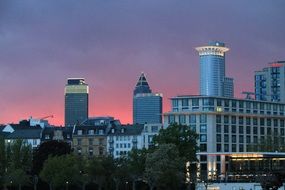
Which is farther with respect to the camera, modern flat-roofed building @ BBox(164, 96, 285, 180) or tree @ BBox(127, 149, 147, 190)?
modern flat-roofed building @ BBox(164, 96, 285, 180)

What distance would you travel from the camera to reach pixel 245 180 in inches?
5084

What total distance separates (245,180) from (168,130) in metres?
15.0

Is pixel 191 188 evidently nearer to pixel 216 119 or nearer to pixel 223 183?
pixel 223 183

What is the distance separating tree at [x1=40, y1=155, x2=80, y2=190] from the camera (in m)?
128

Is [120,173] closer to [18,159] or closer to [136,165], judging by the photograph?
[136,165]

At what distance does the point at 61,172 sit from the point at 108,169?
733 cm

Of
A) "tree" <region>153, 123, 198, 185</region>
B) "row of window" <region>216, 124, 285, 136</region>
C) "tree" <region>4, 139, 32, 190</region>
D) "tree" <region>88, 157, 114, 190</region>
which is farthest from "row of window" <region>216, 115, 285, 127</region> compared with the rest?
"tree" <region>88, 157, 114, 190</region>

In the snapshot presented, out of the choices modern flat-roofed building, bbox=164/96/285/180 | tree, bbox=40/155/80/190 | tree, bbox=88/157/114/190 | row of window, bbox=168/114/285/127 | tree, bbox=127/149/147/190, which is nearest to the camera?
tree, bbox=40/155/80/190

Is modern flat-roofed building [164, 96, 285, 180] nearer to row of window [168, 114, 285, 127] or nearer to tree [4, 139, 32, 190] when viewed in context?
row of window [168, 114, 285, 127]

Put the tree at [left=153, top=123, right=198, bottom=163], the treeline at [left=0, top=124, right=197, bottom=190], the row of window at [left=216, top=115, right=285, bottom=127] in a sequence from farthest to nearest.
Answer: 1. the row of window at [left=216, top=115, right=285, bottom=127]
2. the tree at [left=153, top=123, right=198, bottom=163]
3. the treeline at [left=0, top=124, right=197, bottom=190]

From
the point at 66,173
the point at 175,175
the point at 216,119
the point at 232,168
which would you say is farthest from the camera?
the point at 216,119

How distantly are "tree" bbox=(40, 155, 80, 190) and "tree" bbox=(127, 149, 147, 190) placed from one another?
325 inches

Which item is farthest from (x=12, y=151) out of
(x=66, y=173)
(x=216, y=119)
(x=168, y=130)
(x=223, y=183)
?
(x=216, y=119)

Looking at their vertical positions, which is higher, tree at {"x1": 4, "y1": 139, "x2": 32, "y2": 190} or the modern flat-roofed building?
the modern flat-roofed building
